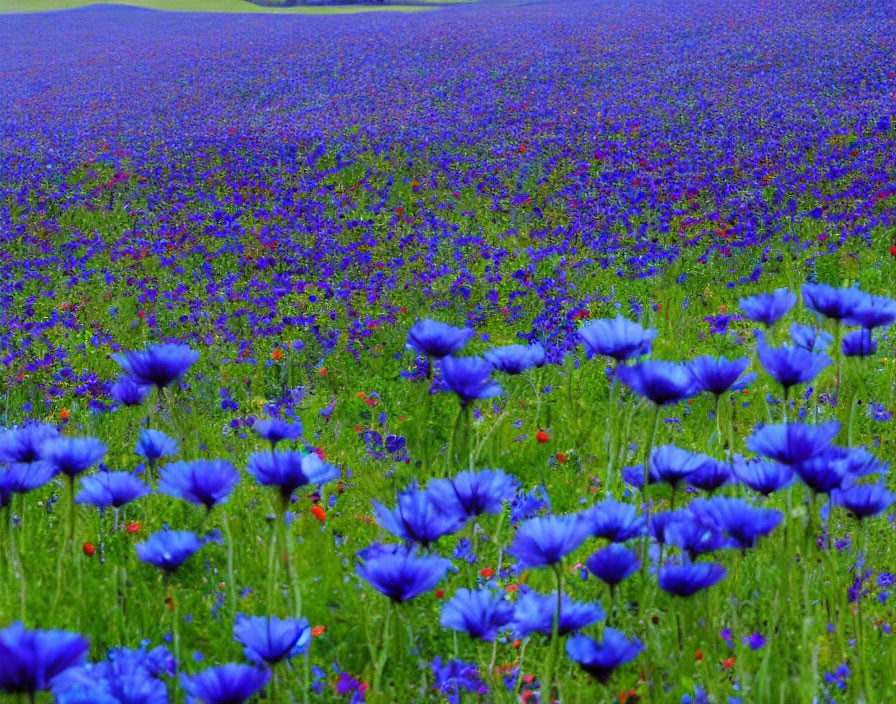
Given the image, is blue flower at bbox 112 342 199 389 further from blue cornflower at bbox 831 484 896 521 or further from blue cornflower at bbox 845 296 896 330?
blue cornflower at bbox 845 296 896 330

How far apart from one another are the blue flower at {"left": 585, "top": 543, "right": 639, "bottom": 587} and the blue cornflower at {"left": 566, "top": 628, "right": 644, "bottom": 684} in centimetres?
11

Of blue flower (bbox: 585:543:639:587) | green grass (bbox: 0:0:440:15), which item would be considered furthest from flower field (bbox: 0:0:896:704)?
green grass (bbox: 0:0:440:15)

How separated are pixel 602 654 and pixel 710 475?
52 cm

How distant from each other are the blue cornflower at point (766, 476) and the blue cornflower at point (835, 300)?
48cm

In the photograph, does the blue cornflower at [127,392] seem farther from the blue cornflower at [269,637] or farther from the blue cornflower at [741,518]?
the blue cornflower at [741,518]

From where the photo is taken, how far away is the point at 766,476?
1.51 m

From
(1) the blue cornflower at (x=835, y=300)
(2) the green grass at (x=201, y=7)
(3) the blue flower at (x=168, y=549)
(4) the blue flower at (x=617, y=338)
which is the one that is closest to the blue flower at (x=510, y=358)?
(4) the blue flower at (x=617, y=338)

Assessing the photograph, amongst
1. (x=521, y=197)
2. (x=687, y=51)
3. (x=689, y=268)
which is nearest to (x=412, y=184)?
(x=521, y=197)

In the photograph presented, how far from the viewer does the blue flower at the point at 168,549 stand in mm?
1438

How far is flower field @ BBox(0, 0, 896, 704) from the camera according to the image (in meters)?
1.48

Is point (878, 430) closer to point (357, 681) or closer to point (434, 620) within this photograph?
point (434, 620)

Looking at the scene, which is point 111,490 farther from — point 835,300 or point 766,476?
point 835,300

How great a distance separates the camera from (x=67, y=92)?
714 inches

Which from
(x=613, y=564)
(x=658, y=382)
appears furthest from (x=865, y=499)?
(x=613, y=564)
